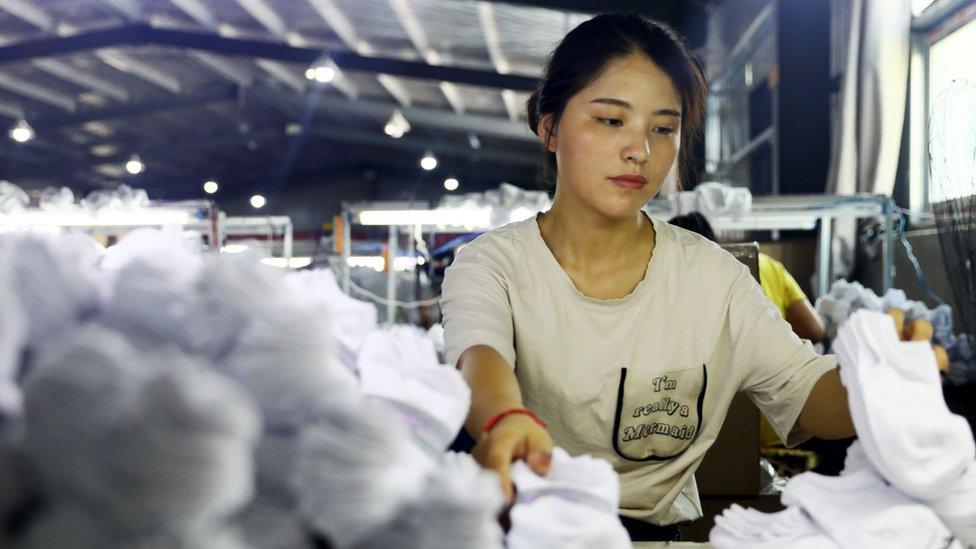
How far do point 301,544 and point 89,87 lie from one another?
12.4 m

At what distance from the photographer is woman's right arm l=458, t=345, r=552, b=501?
0.70 metres

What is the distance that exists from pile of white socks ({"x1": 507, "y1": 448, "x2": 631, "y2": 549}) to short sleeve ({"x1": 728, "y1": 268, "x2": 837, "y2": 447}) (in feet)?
2.19

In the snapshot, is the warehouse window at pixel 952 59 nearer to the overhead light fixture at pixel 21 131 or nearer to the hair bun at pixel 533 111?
the hair bun at pixel 533 111

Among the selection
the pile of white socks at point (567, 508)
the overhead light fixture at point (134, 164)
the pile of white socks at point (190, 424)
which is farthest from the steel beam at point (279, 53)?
the pile of white socks at point (190, 424)

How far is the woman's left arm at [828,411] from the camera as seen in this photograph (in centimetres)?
113

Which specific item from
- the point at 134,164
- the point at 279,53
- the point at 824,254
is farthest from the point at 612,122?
the point at 134,164

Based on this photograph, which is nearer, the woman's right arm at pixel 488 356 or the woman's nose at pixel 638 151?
the woman's right arm at pixel 488 356

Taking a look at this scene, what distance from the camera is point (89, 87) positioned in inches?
450

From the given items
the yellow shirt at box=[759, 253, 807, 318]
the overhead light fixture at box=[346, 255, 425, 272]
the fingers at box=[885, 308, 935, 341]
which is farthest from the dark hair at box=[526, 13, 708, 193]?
the overhead light fixture at box=[346, 255, 425, 272]

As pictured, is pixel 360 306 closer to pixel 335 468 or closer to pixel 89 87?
pixel 335 468

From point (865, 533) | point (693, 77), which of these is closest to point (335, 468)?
point (865, 533)

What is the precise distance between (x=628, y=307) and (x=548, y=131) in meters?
0.34

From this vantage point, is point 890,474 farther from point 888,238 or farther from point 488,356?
point 888,238

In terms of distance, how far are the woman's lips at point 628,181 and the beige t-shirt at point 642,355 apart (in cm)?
16
